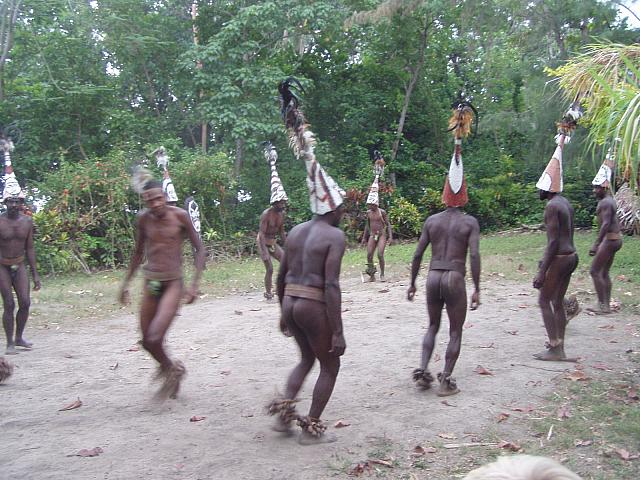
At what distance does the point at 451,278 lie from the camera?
611 cm

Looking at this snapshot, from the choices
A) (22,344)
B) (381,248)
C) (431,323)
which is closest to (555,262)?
(431,323)

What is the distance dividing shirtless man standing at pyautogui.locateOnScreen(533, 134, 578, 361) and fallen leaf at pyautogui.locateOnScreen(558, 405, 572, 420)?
1541 mm

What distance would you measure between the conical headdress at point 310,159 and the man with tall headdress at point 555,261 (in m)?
2.86

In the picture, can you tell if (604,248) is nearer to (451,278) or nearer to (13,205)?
(451,278)

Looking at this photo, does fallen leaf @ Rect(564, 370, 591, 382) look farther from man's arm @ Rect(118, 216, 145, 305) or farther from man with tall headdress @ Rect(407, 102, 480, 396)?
man's arm @ Rect(118, 216, 145, 305)

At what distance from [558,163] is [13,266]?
21.8 ft

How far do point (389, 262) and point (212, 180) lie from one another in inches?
235

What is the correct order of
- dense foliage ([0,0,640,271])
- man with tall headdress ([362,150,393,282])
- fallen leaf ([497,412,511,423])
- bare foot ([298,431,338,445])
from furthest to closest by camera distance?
1. dense foliage ([0,0,640,271])
2. man with tall headdress ([362,150,393,282])
3. fallen leaf ([497,412,511,423])
4. bare foot ([298,431,338,445])

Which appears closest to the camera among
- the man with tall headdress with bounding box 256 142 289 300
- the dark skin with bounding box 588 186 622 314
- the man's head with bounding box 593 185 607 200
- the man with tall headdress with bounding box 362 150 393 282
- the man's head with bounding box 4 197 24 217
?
the man's head with bounding box 4 197 24 217

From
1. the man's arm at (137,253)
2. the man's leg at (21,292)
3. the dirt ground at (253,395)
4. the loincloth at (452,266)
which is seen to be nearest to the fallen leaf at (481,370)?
the dirt ground at (253,395)

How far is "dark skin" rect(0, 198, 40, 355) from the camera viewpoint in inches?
328

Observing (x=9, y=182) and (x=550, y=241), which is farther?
(x=9, y=182)

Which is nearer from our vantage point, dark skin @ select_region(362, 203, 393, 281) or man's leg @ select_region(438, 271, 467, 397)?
man's leg @ select_region(438, 271, 467, 397)

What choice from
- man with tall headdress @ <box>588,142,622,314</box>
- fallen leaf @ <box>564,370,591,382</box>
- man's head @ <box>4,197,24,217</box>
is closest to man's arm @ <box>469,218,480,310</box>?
fallen leaf @ <box>564,370,591,382</box>
